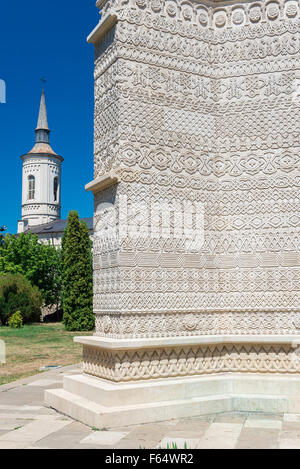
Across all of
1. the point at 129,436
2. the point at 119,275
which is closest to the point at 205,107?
the point at 119,275

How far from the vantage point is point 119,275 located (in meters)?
4.95

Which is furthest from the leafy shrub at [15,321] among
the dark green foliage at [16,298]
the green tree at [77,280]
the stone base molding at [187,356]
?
the stone base molding at [187,356]

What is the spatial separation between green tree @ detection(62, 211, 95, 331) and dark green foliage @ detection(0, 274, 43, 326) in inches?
122

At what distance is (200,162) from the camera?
5.56 m

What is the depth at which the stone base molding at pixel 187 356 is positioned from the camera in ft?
15.7

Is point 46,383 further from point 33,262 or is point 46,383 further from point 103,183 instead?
point 33,262

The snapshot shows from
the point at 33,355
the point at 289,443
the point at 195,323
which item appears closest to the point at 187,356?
the point at 195,323

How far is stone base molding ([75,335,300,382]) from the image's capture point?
4.79 m

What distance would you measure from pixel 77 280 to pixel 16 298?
4112 millimetres

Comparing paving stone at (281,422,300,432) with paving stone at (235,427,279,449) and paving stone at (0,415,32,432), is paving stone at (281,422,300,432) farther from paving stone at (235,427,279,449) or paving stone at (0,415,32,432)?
paving stone at (0,415,32,432)

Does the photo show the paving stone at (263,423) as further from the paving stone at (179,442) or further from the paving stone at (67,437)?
the paving stone at (67,437)

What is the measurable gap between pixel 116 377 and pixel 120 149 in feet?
7.24

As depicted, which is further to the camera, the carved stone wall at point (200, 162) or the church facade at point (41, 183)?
the church facade at point (41, 183)

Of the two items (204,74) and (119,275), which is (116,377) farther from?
(204,74)
